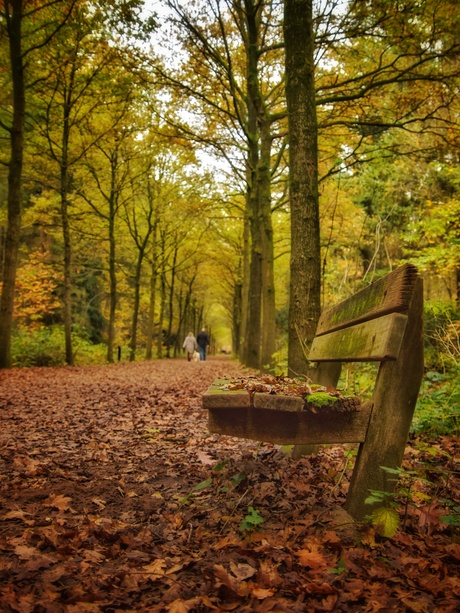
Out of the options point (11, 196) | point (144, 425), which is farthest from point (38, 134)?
point (144, 425)

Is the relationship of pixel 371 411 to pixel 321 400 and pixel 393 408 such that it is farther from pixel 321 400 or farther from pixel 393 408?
pixel 321 400

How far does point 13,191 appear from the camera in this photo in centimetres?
1050

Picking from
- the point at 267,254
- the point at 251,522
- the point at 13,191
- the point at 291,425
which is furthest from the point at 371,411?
the point at 13,191

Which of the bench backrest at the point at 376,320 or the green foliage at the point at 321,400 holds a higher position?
the bench backrest at the point at 376,320

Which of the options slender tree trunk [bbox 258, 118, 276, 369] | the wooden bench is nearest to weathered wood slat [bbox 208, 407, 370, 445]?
the wooden bench

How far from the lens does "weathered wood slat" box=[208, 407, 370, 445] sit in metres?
2.19

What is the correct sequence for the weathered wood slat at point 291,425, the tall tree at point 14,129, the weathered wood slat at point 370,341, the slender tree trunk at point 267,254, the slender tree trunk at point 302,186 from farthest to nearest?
1. the slender tree trunk at point 267,254
2. the tall tree at point 14,129
3. the slender tree trunk at point 302,186
4. the weathered wood slat at point 291,425
5. the weathered wood slat at point 370,341

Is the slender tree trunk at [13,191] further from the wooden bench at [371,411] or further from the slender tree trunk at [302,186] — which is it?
the wooden bench at [371,411]

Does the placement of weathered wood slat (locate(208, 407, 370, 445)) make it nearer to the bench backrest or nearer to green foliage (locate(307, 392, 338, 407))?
green foliage (locate(307, 392, 338, 407))

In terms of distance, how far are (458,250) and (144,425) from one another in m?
7.46

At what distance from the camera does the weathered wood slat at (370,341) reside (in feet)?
6.33

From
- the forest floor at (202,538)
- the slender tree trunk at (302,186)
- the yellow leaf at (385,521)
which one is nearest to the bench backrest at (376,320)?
the yellow leaf at (385,521)

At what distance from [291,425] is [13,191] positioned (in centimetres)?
1050

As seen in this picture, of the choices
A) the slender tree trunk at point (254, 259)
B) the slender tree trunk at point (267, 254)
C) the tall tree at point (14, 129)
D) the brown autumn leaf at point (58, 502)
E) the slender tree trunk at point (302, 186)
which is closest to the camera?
the brown autumn leaf at point (58, 502)
